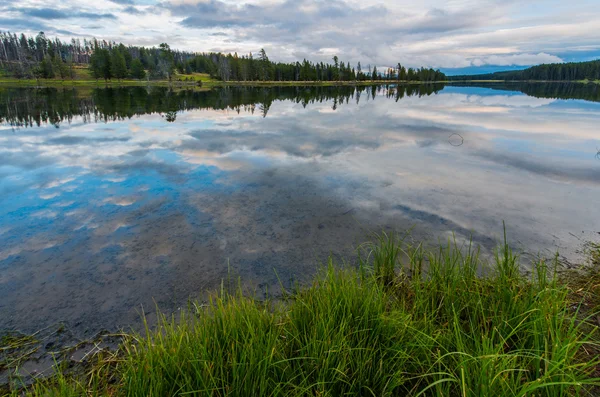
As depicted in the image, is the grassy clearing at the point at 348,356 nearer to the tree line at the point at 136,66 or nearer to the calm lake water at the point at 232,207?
the calm lake water at the point at 232,207

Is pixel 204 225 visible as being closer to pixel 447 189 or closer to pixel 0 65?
pixel 447 189

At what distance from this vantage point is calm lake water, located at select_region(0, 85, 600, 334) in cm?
705

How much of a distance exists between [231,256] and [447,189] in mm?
9399

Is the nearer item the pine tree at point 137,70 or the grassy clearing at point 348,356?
the grassy clearing at point 348,356

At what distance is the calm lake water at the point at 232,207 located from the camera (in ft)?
23.1

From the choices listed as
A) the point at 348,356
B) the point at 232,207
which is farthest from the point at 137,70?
the point at 348,356

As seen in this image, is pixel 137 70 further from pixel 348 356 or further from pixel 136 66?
pixel 348 356

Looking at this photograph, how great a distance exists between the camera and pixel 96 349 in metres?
5.13

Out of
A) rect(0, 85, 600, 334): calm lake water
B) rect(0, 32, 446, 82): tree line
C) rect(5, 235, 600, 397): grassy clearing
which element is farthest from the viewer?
rect(0, 32, 446, 82): tree line

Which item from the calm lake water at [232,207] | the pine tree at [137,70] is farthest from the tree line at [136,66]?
the calm lake water at [232,207]

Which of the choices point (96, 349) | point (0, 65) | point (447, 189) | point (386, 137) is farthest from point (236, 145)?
point (0, 65)

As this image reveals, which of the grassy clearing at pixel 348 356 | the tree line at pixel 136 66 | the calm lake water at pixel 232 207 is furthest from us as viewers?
the tree line at pixel 136 66

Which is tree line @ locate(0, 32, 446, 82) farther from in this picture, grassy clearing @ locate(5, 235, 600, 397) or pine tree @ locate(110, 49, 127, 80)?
grassy clearing @ locate(5, 235, 600, 397)

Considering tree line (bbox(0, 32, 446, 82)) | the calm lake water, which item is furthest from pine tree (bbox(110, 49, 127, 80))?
the calm lake water
